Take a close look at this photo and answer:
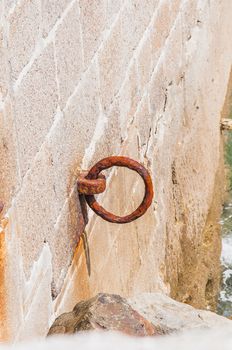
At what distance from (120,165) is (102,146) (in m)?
0.40

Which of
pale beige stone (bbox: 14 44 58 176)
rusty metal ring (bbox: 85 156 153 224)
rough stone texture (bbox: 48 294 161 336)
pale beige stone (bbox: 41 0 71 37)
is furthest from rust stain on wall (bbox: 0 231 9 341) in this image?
rusty metal ring (bbox: 85 156 153 224)

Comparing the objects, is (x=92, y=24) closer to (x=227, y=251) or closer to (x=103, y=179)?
(x=103, y=179)

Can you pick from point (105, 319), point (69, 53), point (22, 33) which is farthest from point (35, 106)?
point (105, 319)

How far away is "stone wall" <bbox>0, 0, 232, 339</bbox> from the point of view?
10.1 ft

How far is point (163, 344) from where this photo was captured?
72.7 inches

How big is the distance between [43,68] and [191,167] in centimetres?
321

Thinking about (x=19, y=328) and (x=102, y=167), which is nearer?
(x=19, y=328)

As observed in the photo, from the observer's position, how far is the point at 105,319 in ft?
9.64

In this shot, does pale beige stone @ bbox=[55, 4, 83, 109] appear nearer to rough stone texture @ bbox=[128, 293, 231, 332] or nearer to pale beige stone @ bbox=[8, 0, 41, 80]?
pale beige stone @ bbox=[8, 0, 41, 80]

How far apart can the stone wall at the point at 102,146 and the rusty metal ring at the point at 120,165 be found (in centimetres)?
7

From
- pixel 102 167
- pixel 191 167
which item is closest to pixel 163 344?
pixel 102 167

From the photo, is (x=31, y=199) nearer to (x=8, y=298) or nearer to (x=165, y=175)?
(x=8, y=298)

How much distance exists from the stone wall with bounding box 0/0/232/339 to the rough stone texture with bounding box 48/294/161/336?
6.4 inches

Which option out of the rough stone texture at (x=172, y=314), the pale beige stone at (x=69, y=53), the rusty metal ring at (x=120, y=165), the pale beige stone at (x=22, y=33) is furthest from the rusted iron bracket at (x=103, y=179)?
the pale beige stone at (x=22, y=33)
